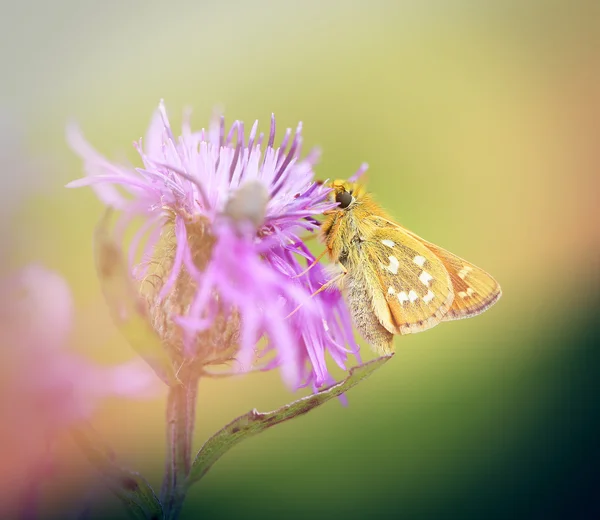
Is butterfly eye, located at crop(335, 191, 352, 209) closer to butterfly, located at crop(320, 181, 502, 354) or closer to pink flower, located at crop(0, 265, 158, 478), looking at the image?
butterfly, located at crop(320, 181, 502, 354)

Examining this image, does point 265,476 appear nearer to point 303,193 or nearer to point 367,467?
point 367,467

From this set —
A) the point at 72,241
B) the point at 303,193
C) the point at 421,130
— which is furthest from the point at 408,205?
the point at 303,193

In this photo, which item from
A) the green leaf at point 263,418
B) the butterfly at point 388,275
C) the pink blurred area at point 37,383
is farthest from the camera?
the butterfly at point 388,275

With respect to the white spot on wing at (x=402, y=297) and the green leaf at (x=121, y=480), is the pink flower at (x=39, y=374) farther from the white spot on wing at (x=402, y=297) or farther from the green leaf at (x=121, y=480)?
the white spot on wing at (x=402, y=297)

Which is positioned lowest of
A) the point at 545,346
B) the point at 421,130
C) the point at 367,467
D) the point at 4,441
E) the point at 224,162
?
the point at 367,467

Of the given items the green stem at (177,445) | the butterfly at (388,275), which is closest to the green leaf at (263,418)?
the green stem at (177,445)

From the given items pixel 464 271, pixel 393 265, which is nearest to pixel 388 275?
pixel 393 265

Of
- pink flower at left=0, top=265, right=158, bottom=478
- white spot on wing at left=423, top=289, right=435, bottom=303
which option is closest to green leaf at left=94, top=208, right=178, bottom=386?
pink flower at left=0, top=265, right=158, bottom=478
